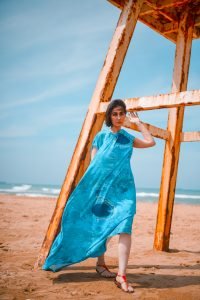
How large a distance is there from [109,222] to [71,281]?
0.63 m

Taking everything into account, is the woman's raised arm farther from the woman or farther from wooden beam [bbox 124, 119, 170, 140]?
wooden beam [bbox 124, 119, 170, 140]

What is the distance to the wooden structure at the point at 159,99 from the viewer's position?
2873mm

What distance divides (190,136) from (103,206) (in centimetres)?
207

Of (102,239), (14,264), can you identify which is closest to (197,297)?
(102,239)

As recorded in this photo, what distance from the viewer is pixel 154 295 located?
7.02ft

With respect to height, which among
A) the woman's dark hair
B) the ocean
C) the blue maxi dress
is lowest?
the blue maxi dress

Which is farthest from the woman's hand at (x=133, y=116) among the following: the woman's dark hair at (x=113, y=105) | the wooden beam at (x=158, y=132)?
the wooden beam at (x=158, y=132)

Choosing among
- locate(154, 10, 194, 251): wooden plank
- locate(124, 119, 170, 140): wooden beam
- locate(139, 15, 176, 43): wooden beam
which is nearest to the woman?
locate(124, 119, 170, 140): wooden beam

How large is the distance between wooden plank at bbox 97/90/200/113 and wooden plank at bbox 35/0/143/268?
0.17 metres

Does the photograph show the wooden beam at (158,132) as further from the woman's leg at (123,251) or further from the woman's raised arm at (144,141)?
the woman's leg at (123,251)

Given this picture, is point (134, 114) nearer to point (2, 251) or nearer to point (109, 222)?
point (109, 222)

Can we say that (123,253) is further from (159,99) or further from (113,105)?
(159,99)

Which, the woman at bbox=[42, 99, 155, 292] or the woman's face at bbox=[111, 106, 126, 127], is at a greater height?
the woman's face at bbox=[111, 106, 126, 127]

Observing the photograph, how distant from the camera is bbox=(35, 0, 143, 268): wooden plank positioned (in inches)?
114
